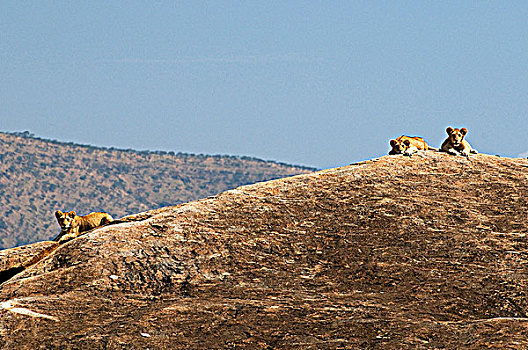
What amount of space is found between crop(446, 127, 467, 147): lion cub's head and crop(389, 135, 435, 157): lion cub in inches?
44.3

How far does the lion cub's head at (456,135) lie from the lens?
30875 mm

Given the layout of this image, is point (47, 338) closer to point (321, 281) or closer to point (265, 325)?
point (265, 325)

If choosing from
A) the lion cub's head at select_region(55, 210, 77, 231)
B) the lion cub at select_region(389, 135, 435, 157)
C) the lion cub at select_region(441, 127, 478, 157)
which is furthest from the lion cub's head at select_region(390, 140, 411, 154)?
the lion cub's head at select_region(55, 210, 77, 231)

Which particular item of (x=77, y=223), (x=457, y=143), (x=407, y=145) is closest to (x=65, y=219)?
(x=77, y=223)

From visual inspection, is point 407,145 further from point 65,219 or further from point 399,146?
point 65,219

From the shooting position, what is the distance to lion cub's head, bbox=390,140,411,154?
101ft

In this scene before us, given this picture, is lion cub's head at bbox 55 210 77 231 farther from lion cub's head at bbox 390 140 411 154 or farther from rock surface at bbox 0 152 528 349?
lion cub's head at bbox 390 140 411 154

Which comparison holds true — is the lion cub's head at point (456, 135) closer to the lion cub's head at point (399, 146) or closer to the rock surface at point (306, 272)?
the lion cub's head at point (399, 146)

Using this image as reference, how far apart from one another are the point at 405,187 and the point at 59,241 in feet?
43.4

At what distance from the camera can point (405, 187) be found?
27375 millimetres

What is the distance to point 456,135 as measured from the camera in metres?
30.9

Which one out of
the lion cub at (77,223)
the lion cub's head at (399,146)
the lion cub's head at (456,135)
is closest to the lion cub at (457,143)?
the lion cub's head at (456,135)

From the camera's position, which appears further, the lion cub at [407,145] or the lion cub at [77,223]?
the lion cub at [407,145]

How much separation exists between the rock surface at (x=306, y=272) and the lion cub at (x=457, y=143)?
5.65ft
